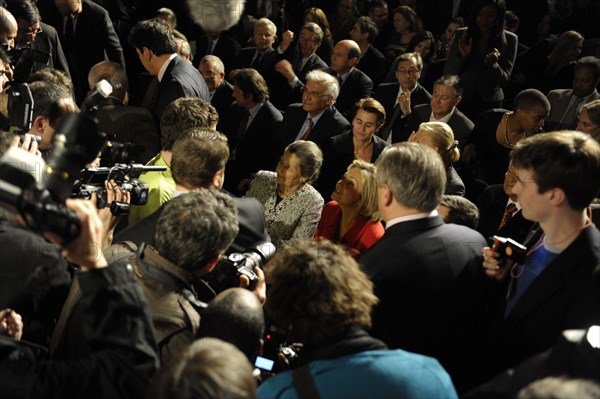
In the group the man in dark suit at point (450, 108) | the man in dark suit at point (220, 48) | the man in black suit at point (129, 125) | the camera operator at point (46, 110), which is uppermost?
the camera operator at point (46, 110)

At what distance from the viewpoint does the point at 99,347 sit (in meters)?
1.64

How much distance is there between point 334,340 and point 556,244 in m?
0.89

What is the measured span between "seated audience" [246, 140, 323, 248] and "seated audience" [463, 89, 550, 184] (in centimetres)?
153

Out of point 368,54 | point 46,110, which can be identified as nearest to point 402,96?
point 368,54

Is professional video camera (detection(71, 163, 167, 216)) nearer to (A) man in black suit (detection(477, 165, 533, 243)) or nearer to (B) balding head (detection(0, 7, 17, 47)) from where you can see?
(A) man in black suit (detection(477, 165, 533, 243))

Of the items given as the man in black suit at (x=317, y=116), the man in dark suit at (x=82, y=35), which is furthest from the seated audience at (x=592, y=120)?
the man in dark suit at (x=82, y=35)

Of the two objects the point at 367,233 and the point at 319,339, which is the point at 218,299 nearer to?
the point at 319,339

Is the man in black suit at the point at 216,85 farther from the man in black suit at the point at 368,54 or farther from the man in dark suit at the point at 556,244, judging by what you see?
the man in dark suit at the point at 556,244

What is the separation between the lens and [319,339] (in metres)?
1.77

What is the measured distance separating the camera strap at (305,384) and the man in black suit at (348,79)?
16.1ft

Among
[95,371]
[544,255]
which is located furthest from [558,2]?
[95,371]

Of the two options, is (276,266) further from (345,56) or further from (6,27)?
(345,56)

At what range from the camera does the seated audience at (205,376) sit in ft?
4.44

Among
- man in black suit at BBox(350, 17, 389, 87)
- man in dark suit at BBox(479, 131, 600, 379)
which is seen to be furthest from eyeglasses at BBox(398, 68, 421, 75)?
man in dark suit at BBox(479, 131, 600, 379)
